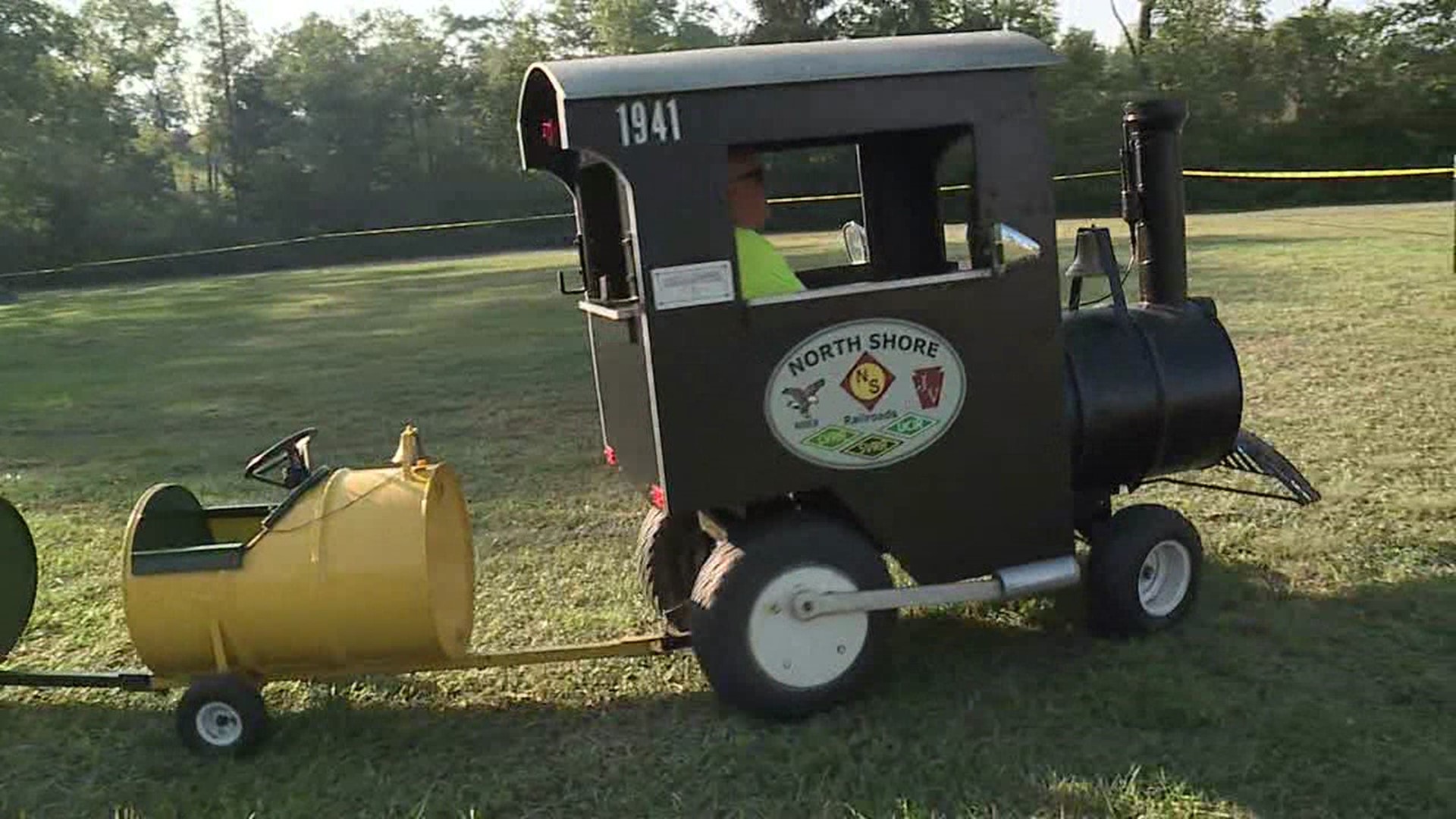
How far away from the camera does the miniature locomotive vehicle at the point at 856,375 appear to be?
364 cm

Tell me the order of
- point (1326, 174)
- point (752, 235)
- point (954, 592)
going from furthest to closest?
point (1326, 174), point (954, 592), point (752, 235)

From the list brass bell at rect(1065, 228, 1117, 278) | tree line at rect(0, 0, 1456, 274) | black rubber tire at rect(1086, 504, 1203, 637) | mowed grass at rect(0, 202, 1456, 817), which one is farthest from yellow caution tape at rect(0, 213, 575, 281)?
black rubber tire at rect(1086, 504, 1203, 637)

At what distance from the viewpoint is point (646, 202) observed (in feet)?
11.8

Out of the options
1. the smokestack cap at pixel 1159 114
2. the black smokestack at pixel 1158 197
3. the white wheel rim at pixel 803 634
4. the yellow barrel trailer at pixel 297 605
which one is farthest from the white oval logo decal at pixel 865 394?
the smokestack cap at pixel 1159 114

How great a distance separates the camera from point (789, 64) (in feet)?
12.1

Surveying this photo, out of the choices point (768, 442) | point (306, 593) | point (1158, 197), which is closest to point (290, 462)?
point (306, 593)

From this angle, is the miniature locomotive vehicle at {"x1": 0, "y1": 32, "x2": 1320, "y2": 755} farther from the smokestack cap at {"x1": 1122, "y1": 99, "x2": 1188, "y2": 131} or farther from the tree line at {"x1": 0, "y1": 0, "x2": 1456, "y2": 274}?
the tree line at {"x1": 0, "y1": 0, "x2": 1456, "y2": 274}

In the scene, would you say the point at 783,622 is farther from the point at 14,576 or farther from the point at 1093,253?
the point at 14,576

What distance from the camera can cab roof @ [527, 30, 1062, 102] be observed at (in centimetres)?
355

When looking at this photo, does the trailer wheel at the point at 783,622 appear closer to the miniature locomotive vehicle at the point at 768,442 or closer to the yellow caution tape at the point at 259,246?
the miniature locomotive vehicle at the point at 768,442

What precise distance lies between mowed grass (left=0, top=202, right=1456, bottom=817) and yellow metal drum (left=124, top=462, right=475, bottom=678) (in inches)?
12.3

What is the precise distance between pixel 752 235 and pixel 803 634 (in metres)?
1.24

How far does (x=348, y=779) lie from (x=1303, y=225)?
84.8 ft

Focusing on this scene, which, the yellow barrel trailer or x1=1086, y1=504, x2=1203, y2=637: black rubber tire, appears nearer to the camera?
the yellow barrel trailer
